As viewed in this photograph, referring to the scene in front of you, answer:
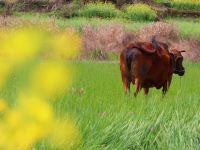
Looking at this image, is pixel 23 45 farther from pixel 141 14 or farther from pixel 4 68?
pixel 141 14

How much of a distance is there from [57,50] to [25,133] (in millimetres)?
529

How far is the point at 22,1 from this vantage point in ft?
80.7

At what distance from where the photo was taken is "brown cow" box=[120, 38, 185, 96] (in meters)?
7.60

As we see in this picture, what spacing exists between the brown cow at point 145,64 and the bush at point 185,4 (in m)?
18.3

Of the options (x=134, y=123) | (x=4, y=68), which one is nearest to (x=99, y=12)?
(x=134, y=123)

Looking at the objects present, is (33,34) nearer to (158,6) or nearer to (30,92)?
(30,92)

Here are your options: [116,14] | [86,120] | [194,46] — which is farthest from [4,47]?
[116,14]

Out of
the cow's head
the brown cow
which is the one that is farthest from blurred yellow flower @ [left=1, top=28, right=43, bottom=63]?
the cow's head

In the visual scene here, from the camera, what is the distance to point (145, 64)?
25.1 feet

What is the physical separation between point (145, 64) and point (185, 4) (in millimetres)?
18789

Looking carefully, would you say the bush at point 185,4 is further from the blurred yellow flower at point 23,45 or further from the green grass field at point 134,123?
the blurred yellow flower at point 23,45

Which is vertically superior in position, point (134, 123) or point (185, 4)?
point (134, 123)

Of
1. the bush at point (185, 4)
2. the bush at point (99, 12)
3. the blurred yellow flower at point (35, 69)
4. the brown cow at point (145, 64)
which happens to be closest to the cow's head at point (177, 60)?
the brown cow at point (145, 64)

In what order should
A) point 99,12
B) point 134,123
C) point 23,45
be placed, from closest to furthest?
1. point 23,45
2. point 134,123
3. point 99,12
